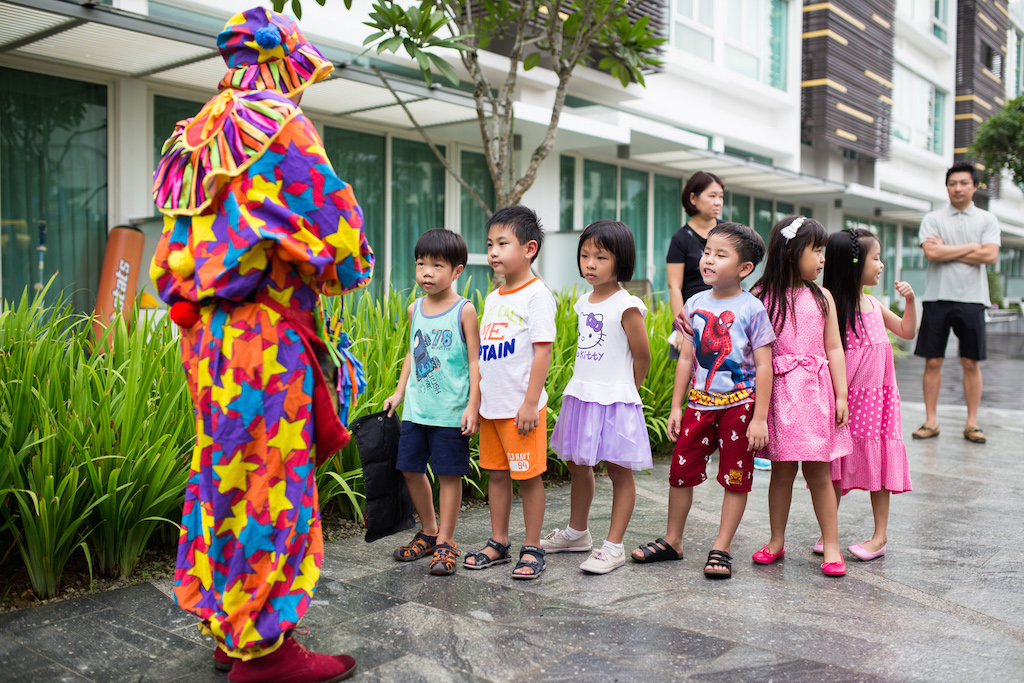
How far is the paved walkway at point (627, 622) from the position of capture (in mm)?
2678

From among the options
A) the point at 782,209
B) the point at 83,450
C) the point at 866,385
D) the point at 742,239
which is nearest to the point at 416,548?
the point at 83,450

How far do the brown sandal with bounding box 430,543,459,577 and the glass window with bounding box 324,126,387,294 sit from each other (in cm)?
814

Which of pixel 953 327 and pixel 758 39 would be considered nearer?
pixel 953 327

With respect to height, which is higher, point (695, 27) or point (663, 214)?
point (695, 27)

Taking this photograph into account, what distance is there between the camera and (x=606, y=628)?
3033 mm

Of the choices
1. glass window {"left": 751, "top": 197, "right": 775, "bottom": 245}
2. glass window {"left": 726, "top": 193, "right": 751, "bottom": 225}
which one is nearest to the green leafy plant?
glass window {"left": 726, "top": 193, "right": 751, "bottom": 225}

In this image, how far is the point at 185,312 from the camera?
8.10 feet

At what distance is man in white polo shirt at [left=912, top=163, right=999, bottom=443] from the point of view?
6.99m

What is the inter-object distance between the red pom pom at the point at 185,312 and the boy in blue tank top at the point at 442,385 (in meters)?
Answer: 1.28

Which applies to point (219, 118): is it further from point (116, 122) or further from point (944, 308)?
point (116, 122)

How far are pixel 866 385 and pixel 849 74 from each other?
20136mm

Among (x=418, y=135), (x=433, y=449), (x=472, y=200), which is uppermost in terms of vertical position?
(x=418, y=135)

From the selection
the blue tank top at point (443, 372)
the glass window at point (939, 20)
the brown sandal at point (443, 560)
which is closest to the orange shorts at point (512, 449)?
the blue tank top at point (443, 372)

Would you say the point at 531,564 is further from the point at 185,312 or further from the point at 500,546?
the point at 185,312
